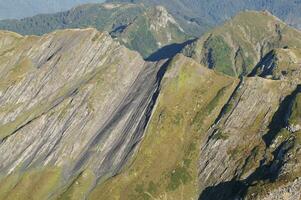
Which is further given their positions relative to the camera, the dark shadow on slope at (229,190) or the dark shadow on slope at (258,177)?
the dark shadow on slope at (229,190)

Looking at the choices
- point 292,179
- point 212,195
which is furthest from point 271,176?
point 212,195

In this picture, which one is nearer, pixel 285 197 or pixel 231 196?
pixel 285 197

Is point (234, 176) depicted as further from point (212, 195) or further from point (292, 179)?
point (292, 179)

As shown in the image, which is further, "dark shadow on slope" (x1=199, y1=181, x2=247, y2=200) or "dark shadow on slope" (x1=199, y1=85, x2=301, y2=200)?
"dark shadow on slope" (x1=199, y1=181, x2=247, y2=200)

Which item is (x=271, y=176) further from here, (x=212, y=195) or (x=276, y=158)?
(x=212, y=195)

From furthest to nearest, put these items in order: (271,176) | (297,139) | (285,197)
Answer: (297,139) < (271,176) < (285,197)

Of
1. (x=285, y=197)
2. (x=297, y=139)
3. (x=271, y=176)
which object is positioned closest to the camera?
(x=285, y=197)

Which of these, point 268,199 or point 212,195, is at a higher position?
point 268,199

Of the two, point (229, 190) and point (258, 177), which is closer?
point (258, 177)

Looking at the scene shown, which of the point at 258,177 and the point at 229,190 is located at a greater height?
the point at 258,177
